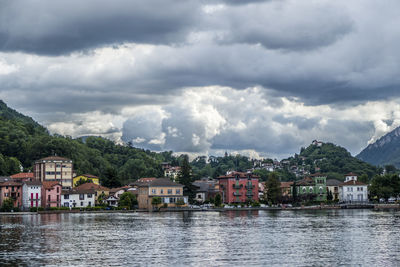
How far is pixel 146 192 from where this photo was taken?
152375 mm

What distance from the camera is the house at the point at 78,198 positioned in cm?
14912

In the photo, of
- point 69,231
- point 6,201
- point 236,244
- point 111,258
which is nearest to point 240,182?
point 6,201

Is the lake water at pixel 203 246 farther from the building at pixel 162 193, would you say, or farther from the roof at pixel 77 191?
the building at pixel 162 193

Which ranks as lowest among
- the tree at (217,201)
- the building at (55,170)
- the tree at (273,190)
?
the tree at (217,201)

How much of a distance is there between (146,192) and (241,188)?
2934 cm

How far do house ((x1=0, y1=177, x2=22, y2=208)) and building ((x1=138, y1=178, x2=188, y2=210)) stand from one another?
101 ft

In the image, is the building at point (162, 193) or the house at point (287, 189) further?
the house at point (287, 189)

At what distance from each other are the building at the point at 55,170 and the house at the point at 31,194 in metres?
17.5

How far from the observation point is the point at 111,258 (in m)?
48.6

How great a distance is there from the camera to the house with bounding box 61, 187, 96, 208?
489 feet

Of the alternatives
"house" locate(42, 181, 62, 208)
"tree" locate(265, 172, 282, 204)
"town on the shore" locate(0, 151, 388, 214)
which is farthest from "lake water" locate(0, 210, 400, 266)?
"tree" locate(265, 172, 282, 204)

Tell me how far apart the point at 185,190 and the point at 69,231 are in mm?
88602

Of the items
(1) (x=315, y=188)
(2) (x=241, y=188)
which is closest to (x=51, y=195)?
(2) (x=241, y=188)

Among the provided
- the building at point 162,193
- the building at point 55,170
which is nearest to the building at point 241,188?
the building at point 162,193
